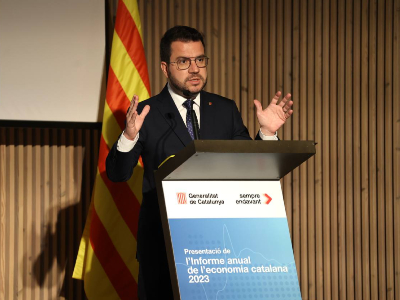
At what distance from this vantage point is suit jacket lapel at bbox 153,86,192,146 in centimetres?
277

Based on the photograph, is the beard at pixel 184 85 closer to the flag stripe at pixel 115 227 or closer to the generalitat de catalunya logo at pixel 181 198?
the generalitat de catalunya logo at pixel 181 198

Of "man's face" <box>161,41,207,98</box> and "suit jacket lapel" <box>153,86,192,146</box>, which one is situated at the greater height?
"man's face" <box>161,41,207,98</box>

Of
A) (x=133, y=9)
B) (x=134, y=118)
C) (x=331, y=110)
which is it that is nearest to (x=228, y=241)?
(x=134, y=118)

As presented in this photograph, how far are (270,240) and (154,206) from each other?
0.81 metres

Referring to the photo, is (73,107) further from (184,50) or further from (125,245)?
(184,50)

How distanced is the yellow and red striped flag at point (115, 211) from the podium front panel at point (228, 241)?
5.89 feet

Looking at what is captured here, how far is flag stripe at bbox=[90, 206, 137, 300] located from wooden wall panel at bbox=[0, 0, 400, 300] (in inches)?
48.3

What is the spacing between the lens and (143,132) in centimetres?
286

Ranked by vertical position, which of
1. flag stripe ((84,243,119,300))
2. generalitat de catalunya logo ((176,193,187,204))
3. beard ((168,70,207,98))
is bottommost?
flag stripe ((84,243,119,300))

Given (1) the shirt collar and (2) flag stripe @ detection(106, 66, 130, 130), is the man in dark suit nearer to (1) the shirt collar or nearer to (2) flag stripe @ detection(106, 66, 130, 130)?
(1) the shirt collar

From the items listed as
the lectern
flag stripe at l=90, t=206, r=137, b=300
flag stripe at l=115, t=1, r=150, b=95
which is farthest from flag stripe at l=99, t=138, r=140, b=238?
the lectern

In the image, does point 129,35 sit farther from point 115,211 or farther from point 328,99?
point 328,99

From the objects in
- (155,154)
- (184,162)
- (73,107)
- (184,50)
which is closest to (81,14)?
(73,107)

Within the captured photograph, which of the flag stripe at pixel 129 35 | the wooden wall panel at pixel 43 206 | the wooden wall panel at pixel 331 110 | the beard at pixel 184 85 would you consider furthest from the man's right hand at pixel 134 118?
the wooden wall panel at pixel 331 110
